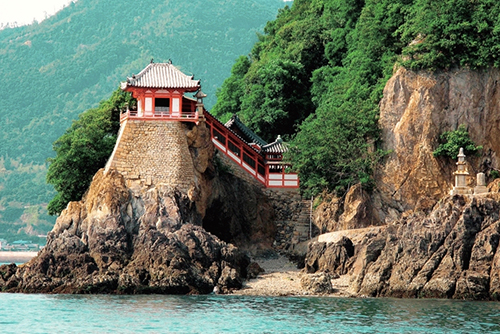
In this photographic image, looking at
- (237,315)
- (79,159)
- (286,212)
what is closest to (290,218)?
(286,212)

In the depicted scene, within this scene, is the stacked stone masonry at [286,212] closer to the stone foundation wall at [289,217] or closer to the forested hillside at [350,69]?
the stone foundation wall at [289,217]

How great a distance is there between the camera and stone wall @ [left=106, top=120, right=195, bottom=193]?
54188mm

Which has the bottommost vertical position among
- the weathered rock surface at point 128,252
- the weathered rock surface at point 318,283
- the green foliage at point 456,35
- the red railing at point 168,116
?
the weathered rock surface at point 318,283

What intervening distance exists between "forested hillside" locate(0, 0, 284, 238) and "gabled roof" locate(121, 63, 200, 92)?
80079 millimetres

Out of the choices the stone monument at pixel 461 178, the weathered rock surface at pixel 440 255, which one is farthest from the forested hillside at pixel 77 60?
the weathered rock surface at pixel 440 255

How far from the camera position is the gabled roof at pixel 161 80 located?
55.3 m

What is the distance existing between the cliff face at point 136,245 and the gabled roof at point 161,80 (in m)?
2.43

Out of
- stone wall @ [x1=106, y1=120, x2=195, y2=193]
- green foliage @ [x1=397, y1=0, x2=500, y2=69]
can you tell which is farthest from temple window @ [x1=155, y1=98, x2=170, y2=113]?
green foliage @ [x1=397, y1=0, x2=500, y2=69]

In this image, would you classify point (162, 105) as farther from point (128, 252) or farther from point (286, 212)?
point (286, 212)

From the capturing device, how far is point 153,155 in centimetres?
5469

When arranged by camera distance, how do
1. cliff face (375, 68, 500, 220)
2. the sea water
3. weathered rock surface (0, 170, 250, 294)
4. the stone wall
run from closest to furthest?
the sea water → weathered rock surface (0, 170, 250, 294) → the stone wall → cliff face (375, 68, 500, 220)

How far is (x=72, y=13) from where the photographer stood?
192 meters

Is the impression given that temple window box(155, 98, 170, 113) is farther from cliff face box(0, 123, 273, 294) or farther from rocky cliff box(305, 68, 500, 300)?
rocky cliff box(305, 68, 500, 300)

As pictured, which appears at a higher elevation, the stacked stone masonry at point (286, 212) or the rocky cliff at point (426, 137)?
the rocky cliff at point (426, 137)
